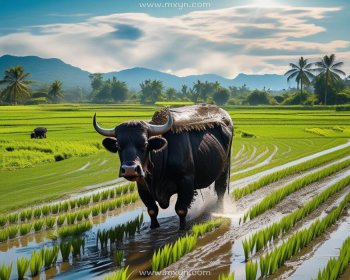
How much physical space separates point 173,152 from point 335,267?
2.71 m

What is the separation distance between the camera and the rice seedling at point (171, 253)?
526 cm

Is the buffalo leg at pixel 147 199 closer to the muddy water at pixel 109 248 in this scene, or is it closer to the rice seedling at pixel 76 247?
the muddy water at pixel 109 248

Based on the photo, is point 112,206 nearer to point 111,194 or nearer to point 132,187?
point 111,194

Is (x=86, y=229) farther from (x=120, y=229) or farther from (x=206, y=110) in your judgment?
(x=206, y=110)

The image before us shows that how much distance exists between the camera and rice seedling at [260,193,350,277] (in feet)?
17.1

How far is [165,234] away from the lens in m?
6.92

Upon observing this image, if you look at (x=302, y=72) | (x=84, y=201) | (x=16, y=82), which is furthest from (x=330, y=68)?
(x=84, y=201)

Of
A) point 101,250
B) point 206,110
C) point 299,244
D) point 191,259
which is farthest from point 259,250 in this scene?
point 206,110

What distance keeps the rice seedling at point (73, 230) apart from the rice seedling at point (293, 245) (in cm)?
258

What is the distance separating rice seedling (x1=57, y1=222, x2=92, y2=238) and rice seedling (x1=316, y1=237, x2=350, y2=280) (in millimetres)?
3337

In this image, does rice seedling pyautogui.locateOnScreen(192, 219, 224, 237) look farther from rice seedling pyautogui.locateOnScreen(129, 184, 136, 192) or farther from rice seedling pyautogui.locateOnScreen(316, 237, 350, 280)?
rice seedling pyautogui.locateOnScreen(129, 184, 136, 192)

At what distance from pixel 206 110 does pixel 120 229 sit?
2837mm

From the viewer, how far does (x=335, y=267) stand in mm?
4906

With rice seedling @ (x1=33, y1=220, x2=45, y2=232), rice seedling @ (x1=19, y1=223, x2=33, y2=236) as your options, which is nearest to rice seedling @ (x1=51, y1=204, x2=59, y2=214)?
rice seedling @ (x1=33, y1=220, x2=45, y2=232)
